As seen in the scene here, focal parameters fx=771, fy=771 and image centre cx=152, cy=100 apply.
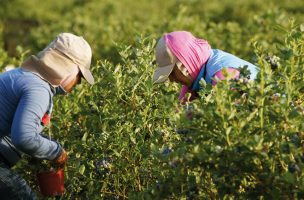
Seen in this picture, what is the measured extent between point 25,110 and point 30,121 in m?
0.05

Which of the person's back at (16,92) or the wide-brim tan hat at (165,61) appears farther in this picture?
the wide-brim tan hat at (165,61)

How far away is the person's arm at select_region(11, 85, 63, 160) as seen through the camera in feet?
11.3

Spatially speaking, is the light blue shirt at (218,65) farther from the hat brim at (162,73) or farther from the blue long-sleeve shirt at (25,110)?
the blue long-sleeve shirt at (25,110)

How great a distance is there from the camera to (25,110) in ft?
11.3

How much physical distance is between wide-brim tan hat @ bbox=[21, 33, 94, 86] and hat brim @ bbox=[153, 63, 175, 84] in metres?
0.42

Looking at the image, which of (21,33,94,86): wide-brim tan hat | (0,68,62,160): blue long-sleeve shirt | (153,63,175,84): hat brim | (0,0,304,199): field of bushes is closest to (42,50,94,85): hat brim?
(21,33,94,86): wide-brim tan hat

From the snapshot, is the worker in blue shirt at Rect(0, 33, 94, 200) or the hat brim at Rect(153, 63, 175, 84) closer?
the worker in blue shirt at Rect(0, 33, 94, 200)

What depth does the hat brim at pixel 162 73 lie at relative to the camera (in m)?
4.17

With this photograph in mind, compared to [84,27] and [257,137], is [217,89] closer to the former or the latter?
[257,137]

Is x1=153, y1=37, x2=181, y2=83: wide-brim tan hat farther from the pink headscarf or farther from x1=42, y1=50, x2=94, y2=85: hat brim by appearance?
x1=42, y1=50, x2=94, y2=85: hat brim

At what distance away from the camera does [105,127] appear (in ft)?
13.7

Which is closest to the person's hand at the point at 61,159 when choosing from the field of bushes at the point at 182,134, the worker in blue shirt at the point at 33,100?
the worker in blue shirt at the point at 33,100

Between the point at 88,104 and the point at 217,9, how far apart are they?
1081 centimetres

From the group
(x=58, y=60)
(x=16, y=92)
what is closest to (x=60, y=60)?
(x=58, y=60)
